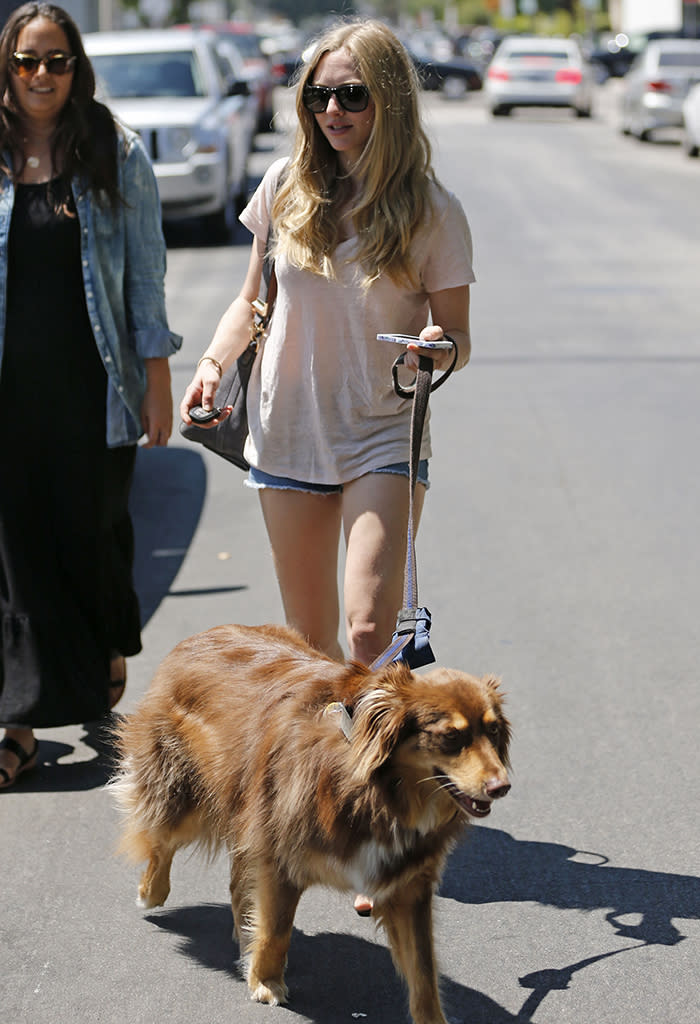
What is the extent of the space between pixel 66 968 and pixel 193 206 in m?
13.5

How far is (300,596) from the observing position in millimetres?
4008

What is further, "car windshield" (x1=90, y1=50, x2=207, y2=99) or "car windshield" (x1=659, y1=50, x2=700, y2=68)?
"car windshield" (x1=659, y1=50, x2=700, y2=68)

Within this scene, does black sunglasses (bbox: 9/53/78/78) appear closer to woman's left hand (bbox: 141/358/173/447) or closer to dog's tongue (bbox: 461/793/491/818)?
woman's left hand (bbox: 141/358/173/447)

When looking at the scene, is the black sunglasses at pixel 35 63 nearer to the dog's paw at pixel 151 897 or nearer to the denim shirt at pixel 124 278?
the denim shirt at pixel 124 278

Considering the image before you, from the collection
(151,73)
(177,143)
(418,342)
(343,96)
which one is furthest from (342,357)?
(151,73)

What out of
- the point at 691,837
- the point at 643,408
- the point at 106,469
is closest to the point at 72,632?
the point at 106,469

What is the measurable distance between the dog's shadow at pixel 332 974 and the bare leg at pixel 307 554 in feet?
2.71

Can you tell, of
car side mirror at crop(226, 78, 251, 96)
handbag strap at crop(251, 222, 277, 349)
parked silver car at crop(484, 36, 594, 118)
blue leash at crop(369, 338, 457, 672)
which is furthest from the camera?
parked silver car at crop(484, 36, 594, 118)

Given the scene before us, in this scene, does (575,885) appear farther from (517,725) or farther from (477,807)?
(477,807)

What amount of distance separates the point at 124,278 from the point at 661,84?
24926mm

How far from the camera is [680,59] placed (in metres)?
28.5

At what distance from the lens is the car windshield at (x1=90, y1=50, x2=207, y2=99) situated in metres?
16.8

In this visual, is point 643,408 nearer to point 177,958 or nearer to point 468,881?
point 468,881

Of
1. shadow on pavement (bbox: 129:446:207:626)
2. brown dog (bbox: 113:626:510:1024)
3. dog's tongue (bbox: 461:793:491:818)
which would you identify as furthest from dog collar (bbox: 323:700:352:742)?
shadow on pavement (bbox: 129:446:207:626)
